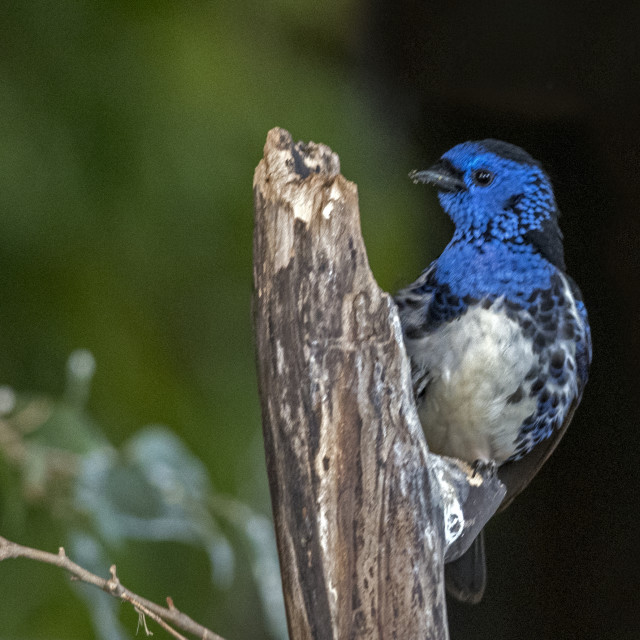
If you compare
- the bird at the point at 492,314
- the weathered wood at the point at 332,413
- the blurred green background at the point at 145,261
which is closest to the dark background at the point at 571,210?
the blurred green background at the point at 145,261

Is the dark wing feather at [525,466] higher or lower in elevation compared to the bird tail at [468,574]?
→ higher

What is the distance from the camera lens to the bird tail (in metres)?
1.25

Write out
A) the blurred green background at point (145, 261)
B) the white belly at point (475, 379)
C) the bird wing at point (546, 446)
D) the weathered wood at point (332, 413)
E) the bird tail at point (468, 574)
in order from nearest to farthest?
the weathered wood at point (332, 413)
the white belly at point (475, 379)
the bird wing at point (546, 446)
the bird tail at point (468, 574)
the blurred green background at point (145, 261)

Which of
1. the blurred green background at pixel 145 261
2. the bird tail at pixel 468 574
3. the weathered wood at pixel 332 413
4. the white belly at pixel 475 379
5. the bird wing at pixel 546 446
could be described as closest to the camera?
the weathered wood at pixel 332 413

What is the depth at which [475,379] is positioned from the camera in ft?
3.40

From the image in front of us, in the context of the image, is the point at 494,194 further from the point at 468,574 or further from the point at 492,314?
the point at 468,574

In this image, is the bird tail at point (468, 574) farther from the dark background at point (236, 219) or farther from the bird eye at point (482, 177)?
the bird eye at point (482, 177)

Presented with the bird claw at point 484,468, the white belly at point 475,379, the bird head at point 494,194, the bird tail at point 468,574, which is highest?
the bird head at point 494,194

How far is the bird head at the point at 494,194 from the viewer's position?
3.46 ft

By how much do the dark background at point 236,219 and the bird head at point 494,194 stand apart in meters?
0.51

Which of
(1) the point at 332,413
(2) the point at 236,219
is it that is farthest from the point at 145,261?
(1) the point at 332,413

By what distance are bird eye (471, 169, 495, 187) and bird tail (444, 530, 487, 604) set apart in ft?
1.75

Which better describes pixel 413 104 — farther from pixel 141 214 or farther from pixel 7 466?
pixel 7 466

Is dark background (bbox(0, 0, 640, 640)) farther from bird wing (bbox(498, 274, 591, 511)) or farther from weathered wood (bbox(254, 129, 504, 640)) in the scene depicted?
weathered wood (bbox(254, 129, 504, 640))
